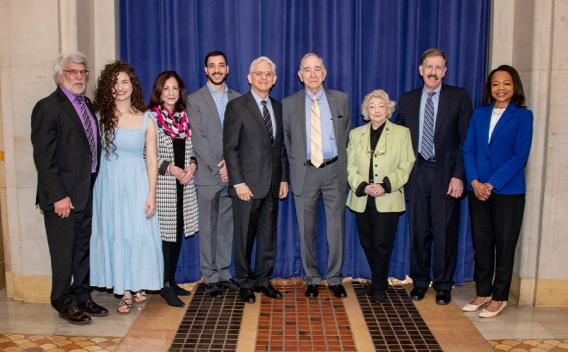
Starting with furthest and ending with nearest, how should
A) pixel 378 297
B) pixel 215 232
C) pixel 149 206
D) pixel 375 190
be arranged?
pixel 215 232 → pixel 378 297 → pixel 375 190 → pixel 149 206

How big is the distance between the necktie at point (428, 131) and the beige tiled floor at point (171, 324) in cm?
113

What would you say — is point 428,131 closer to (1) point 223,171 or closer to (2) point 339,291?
(2) point 339,291

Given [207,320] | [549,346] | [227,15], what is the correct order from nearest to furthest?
[549,346]
[207,320]
[227,15]

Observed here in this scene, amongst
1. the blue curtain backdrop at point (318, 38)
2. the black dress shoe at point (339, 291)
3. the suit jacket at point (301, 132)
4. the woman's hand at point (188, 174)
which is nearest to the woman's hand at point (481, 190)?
the blue curtain backdrop at point (318, 38)

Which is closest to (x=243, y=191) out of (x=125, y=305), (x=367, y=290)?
(x=125, y=305)

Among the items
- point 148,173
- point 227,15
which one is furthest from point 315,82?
point 148,173

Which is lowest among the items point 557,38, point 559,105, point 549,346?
point 549,346

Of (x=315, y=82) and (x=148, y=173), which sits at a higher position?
(x=315, y=82)

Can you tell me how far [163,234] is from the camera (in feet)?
12.7

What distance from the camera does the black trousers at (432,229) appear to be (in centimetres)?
406

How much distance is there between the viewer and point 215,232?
424 cm

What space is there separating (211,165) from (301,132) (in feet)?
2.32

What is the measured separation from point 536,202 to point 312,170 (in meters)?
1.66

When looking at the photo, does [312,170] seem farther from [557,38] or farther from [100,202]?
[557,38]
